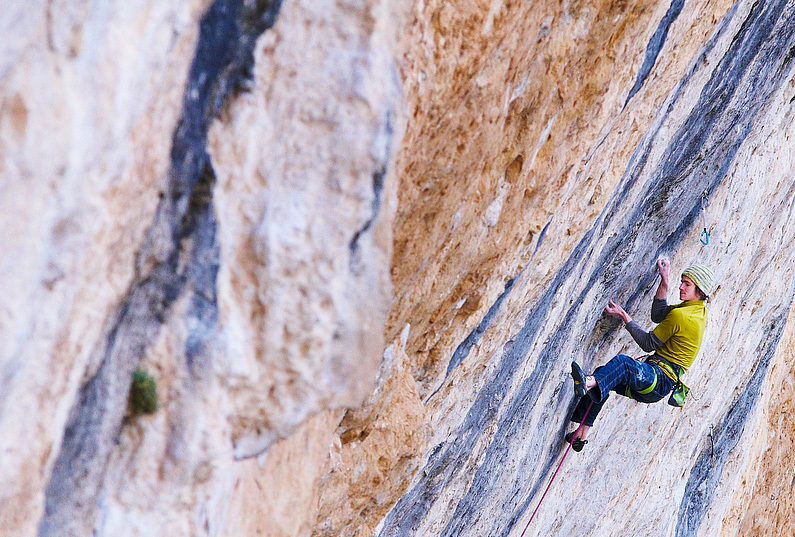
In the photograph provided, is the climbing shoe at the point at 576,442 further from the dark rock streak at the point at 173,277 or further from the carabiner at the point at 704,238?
the dark rock streak at the point at 173,277

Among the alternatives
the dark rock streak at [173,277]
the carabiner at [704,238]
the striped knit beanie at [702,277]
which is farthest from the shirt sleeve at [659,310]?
the dark rock streak at [173,277]

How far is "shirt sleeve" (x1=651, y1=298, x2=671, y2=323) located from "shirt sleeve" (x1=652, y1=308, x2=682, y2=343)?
0.49 feet

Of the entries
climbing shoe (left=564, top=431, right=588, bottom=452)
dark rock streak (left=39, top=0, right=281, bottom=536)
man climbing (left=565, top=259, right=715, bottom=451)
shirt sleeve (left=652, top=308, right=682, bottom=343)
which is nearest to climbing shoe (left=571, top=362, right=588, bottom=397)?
man climbing (left=565, top=259, right=715, bottom=451)

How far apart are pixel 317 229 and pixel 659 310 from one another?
4912 millimetres

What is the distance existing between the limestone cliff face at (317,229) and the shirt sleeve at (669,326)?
2.01ft

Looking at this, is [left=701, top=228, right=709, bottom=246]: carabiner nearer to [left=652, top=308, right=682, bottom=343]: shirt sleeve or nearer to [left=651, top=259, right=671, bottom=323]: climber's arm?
[left=651, top=259, right=671, bottom=323]: climber's arm

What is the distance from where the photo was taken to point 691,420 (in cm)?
906

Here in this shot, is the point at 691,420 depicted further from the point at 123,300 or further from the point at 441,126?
the point at 123,300

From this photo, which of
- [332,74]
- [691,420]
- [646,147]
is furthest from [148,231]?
[691,420]

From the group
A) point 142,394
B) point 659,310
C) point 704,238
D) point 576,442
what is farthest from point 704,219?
point 142,394

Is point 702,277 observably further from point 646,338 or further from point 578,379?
point 578,379

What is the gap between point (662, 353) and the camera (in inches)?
245

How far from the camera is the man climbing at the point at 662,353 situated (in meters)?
5.94

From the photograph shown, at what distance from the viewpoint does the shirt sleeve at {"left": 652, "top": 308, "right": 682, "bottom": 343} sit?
19.6 ft
